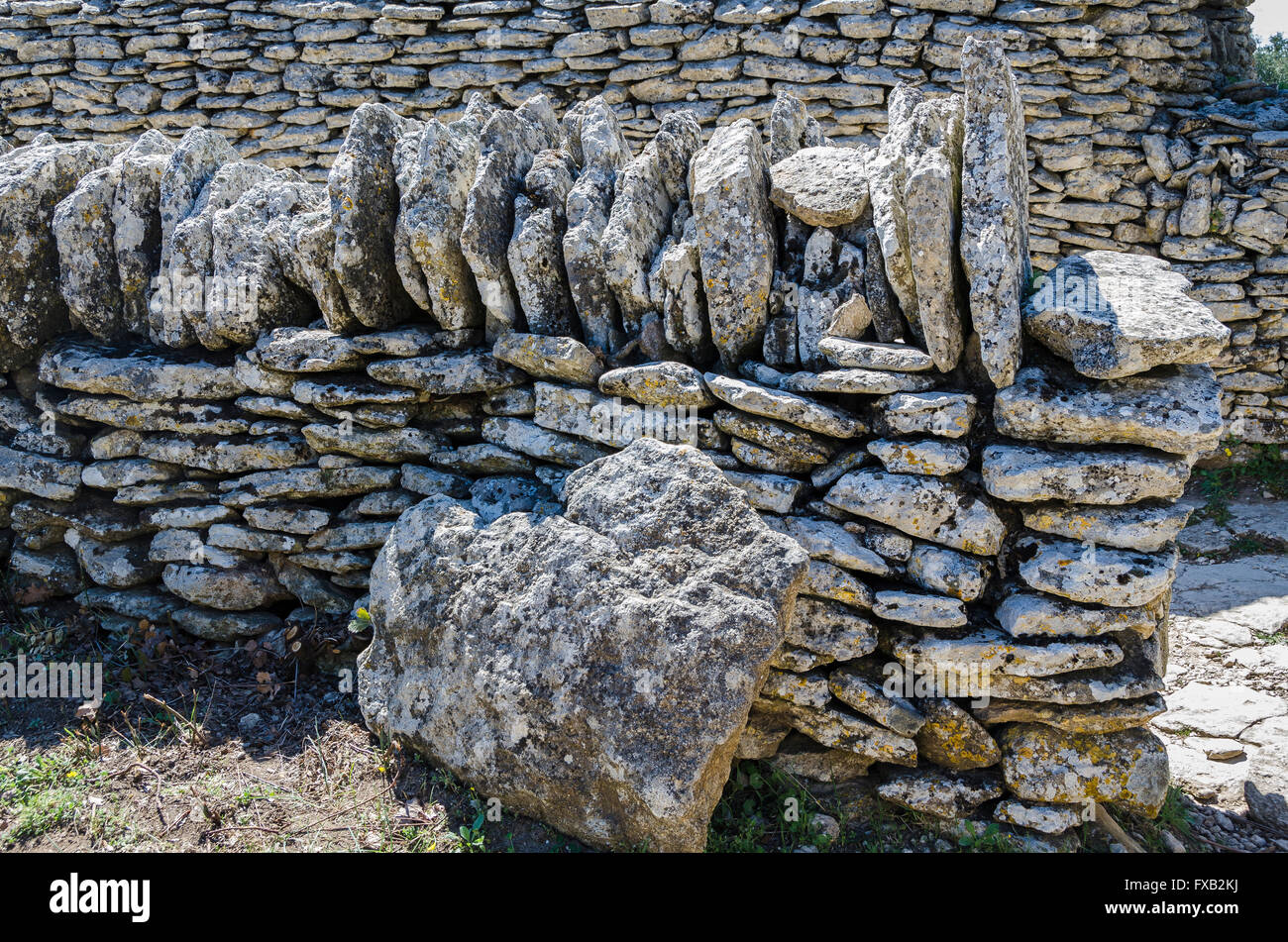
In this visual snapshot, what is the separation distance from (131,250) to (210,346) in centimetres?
68

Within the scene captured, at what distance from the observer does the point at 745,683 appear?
314 cm

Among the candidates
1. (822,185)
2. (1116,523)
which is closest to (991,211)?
(822,185)

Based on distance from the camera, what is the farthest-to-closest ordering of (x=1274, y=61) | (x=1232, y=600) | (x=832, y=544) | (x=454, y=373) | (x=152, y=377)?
(x=1274, y=61), (x=1232, y=600), (x=152, y=377), (x=454, y=373), (x=832, y=544)

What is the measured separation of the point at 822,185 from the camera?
3781 mm

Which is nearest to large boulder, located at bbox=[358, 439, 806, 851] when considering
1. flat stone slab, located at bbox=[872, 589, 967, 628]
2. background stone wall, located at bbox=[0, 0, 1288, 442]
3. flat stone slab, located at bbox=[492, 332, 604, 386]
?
flat stone slab, located at bbox=[872, 589, 967, 628]

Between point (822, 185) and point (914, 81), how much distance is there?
16.7ft

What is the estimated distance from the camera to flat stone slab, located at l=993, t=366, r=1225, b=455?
3.19 metres

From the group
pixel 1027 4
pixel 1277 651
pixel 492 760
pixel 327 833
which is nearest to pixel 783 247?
pixel 492 760

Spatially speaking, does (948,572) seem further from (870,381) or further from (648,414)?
(648,414)

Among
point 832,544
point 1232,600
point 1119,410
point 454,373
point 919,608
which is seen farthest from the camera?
point 1232,600

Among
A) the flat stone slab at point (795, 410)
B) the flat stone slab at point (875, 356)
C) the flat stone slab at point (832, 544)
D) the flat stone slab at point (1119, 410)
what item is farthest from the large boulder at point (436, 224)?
the flat stone slab at point (1119, 410)

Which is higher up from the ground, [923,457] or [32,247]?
[32,247]

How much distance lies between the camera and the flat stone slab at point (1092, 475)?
325 centimetres

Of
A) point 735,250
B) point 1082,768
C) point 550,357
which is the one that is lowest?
point 1082,768
